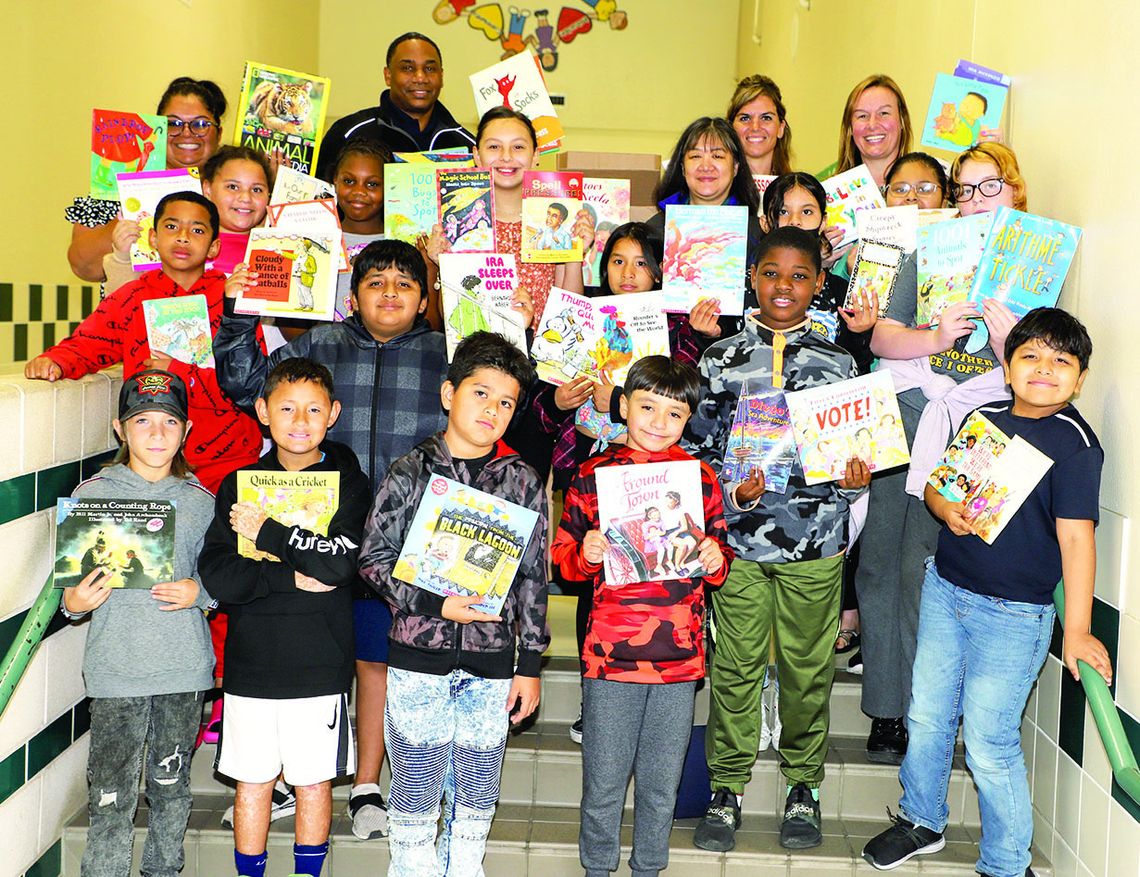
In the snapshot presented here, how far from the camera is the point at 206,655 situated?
278cm

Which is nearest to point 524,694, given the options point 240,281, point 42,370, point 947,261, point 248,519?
point 248,519

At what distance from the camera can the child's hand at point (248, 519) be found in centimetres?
265

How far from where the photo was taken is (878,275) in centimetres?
318

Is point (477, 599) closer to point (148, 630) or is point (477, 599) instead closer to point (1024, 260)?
point (148, 630)

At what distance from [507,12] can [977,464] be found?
842 cm

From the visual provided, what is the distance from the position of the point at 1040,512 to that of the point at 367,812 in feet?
6.35

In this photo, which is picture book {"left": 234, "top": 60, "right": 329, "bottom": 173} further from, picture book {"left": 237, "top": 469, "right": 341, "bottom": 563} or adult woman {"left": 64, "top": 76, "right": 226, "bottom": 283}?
picture book {"left": 237, "top": 469, "right": 341, "bottom": 563}

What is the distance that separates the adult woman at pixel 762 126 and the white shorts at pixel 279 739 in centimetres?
231

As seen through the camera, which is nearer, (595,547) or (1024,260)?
(595,547)

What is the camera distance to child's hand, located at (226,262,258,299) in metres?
3.01

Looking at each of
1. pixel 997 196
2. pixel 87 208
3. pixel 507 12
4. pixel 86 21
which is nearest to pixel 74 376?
pixel 87 208

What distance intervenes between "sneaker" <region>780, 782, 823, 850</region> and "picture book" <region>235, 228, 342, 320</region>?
1.87 meters

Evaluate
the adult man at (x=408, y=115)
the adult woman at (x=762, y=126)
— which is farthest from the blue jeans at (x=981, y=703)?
the adult man at (x=408, y=115)

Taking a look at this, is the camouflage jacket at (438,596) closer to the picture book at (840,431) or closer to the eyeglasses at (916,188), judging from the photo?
the picture book at (840,431)
